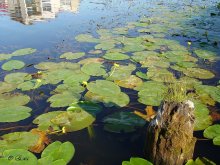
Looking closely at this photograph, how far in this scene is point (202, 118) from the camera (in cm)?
313

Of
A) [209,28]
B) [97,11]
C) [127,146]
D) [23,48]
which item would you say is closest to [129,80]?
[127,146]

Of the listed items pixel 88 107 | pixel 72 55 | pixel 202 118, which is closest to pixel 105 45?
pixel 72 55

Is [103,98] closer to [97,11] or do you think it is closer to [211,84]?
[211,84]

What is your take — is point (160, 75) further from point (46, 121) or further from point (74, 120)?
point (46, 121)

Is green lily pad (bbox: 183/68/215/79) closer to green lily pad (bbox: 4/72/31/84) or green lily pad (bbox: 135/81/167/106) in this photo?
green lily pad (bbox: 135/81/167/106)

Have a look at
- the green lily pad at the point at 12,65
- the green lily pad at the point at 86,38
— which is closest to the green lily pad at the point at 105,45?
the green lily pad at the point at 86,38

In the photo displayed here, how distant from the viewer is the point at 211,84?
4.02 m

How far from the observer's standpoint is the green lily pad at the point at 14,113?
313 centimetres

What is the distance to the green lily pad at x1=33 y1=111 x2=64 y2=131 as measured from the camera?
9.96 feet

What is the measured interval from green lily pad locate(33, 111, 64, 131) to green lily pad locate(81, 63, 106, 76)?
1.21 metres

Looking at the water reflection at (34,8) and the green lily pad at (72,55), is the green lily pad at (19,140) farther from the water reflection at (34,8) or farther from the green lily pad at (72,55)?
the water reflection at (34,8)

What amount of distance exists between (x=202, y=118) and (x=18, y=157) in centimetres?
209

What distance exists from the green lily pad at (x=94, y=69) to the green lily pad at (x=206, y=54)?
202cm

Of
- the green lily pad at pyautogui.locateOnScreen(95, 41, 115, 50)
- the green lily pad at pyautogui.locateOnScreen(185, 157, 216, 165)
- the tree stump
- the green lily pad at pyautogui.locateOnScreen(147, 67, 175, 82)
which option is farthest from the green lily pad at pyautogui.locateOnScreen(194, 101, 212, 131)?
the green lily pad at pyautogui.locateOnScreen(95, 41, 115, 50)
